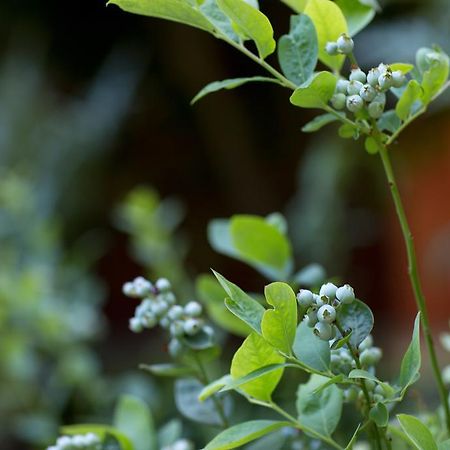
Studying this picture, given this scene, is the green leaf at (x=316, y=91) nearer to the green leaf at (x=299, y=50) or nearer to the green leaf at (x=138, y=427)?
the green leaf at (x=299, y=50)

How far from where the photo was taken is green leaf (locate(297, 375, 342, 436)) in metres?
0.28

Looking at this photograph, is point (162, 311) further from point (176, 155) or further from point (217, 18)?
point (176, 155)

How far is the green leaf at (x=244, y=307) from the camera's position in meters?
0.24

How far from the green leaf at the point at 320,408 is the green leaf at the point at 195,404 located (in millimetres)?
61

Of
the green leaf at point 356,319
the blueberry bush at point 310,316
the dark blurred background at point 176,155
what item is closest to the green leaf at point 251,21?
the blueberry bush at point 310,316

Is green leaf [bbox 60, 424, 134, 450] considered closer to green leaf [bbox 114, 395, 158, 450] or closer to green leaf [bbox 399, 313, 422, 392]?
green leaf [bbox 114, 395, 158, 450]

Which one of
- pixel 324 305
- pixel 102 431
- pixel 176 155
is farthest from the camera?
pixel 176 155

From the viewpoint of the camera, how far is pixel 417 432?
0.24 meters

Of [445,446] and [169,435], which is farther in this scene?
[169,435]

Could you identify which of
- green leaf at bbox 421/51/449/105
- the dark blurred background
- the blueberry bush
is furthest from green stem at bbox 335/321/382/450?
the dark blurred background

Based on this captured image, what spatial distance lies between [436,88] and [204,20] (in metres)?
0.09

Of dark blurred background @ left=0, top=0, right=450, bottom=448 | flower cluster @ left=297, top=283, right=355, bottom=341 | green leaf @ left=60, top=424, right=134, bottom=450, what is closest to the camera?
flower cluster @ left=297, top=283, right=355, bottom=341

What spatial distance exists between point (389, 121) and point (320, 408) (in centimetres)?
11

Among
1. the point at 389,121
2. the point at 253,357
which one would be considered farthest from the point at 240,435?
the point at 389,121
